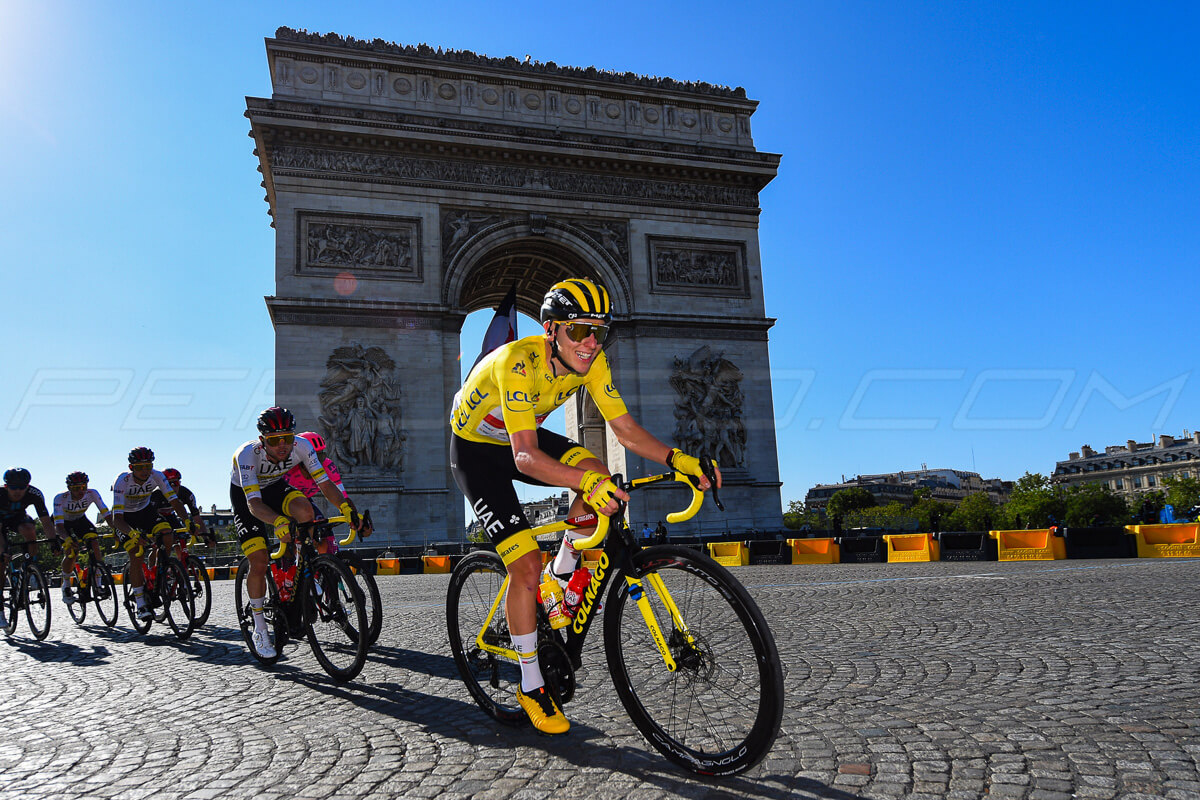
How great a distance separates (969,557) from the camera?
15.9 meters

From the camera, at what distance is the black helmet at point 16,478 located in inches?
348

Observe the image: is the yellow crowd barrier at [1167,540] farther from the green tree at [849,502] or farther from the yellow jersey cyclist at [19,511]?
the green tree at [849,502]

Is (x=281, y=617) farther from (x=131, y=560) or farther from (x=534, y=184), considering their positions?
(x=534, y=184)

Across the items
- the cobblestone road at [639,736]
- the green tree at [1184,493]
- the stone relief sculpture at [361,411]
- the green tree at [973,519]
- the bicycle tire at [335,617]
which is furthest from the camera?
the green tree at [973,519]

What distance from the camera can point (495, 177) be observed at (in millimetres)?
26547

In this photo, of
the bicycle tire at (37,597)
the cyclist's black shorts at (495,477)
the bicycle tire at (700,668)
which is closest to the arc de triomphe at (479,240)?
the bicycle tire at (37,597)

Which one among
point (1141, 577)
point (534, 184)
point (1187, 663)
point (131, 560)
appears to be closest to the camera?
point (1187, 663)

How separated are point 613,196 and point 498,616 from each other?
25246 mm

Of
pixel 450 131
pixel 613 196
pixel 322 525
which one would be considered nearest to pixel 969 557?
pixel 322 525

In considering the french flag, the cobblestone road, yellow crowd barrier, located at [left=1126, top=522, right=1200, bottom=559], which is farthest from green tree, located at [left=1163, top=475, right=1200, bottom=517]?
the french flag

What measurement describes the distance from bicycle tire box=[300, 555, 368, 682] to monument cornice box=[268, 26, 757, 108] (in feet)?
80.0

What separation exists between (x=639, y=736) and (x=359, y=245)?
927 inches

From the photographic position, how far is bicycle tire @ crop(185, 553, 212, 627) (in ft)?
24.5

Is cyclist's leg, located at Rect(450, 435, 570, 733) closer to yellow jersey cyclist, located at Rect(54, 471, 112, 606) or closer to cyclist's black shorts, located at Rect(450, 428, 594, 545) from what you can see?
cyclist's black shorts, located at Rect(450, 428, 594, 545)
